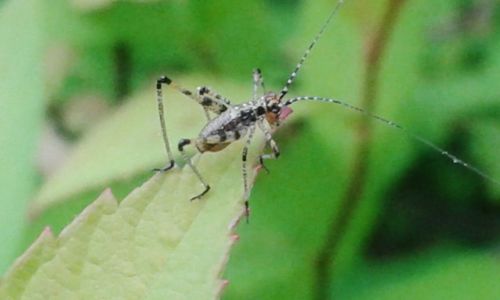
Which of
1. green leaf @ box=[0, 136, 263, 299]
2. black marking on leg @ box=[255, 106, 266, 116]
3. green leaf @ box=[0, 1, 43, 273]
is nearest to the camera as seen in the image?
green leaf @ box=[0, 136, 263, 299]

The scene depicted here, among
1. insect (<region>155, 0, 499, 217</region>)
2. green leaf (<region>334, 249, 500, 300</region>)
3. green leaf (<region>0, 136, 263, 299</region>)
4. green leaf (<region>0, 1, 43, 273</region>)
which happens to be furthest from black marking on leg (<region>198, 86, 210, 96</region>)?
green leaf (<region>0, 136, 263, 299</region>)

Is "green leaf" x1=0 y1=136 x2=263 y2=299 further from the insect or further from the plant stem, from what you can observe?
the plant stem

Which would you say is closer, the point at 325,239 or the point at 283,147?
the point at 325,239

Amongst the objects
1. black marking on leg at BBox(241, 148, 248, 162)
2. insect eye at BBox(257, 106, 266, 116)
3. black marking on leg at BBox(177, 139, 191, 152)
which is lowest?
black marking on leg at BBox(241, 148, 248, 162)

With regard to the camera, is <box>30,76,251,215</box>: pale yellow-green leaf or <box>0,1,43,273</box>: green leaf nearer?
<box>0,1,43,273</box>: green leaf

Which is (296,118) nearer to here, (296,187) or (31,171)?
(296,187)

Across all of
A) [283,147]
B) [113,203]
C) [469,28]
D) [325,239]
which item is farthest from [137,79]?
[113,203]

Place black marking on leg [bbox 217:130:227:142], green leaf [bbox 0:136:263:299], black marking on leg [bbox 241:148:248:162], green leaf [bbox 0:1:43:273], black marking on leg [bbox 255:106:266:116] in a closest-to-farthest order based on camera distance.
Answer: green leaf [bbox 0:136:263:299] → black marking on leg [bbox 241:148:248:162] → green leaf [bbox 0:1:43:273] → black marking on leg [bbox 217:130:227:142] → black marking on leg [bbox 255:106:266:116]
